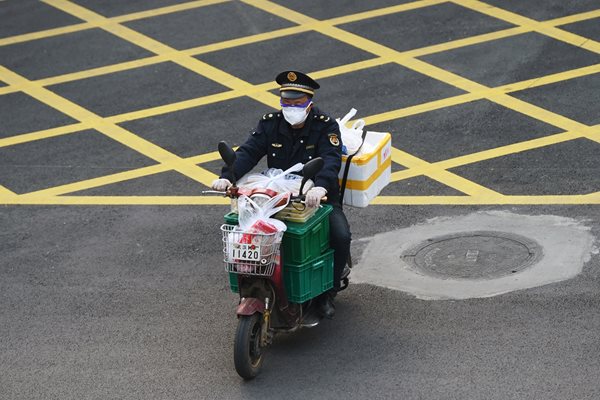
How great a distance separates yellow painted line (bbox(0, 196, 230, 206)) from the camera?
1177cm

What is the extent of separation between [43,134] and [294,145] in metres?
5.74

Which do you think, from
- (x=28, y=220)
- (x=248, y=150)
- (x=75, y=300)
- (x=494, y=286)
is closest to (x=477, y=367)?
(x=494, y=286)

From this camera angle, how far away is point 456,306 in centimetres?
914

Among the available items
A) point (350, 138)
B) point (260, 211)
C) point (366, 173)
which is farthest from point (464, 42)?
point (260, 211)

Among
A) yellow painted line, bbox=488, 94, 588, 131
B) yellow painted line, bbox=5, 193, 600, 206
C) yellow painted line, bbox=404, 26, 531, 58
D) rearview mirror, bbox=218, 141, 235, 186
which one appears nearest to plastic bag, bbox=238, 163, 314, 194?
rearview mirror, bbox=218, 141, 235, 186

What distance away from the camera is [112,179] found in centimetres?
1253

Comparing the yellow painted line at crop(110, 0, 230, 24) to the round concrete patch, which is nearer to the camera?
the round concrete patch

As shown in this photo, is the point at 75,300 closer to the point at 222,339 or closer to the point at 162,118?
the point at 222,339

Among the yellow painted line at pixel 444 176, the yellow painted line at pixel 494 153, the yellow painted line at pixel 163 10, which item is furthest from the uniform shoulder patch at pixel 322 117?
the yellow painted line at pixel 163 10

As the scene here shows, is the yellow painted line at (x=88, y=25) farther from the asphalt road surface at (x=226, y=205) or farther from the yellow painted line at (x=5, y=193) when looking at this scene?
the yellow painted line at (x=5, y=193)

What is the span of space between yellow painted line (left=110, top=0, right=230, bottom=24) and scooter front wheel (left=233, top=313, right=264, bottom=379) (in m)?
10.0

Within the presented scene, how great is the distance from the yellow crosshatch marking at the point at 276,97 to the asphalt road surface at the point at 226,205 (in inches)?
1.4

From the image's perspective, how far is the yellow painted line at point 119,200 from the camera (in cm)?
1177

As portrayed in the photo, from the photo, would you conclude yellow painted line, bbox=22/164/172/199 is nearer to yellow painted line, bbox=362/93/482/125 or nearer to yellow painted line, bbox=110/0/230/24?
yellow painted line, bbox=362/93/482/125
